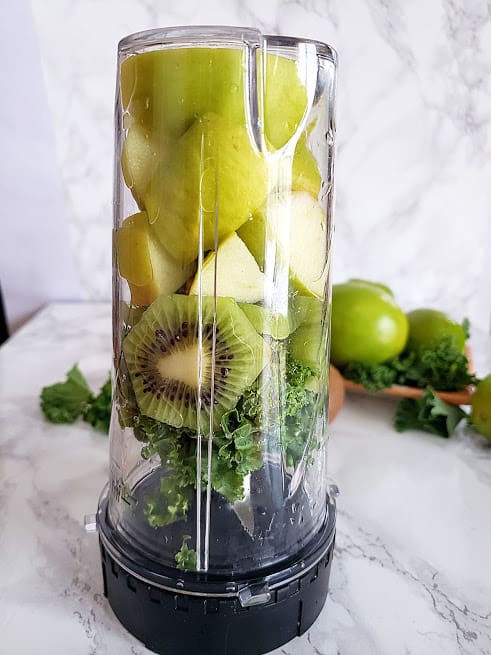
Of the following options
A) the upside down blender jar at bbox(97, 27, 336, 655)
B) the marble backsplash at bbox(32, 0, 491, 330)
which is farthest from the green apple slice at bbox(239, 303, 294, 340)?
the marble backsplash at bbox(32, 0, 491, 330)

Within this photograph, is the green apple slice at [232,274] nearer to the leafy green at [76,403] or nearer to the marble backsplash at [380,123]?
the leafy green at [76,403]

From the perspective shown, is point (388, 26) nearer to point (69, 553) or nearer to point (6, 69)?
point (6, 69)

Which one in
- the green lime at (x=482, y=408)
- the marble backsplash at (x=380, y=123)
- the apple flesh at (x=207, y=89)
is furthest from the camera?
the marble backsplash at (x=380, y=123)

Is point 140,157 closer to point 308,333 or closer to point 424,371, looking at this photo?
point 308,333

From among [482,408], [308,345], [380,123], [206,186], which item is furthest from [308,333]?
[380,123]

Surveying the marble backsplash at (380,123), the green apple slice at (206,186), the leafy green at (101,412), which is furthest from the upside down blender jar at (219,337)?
the marble backsplash at (380,123)
